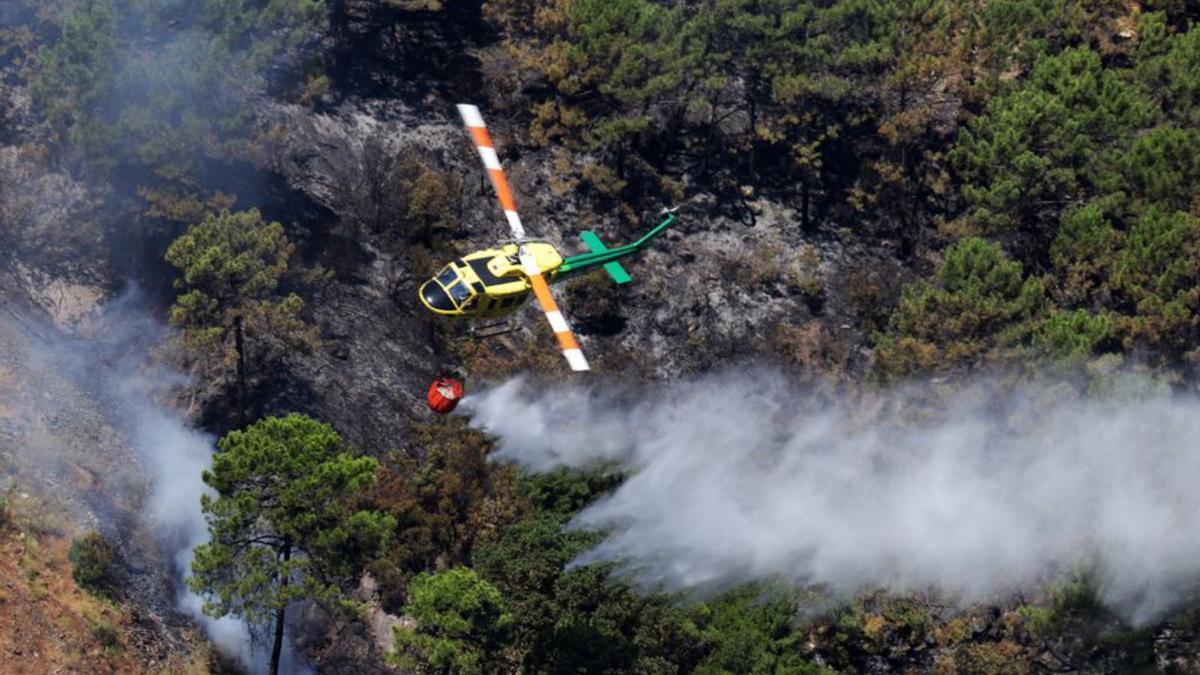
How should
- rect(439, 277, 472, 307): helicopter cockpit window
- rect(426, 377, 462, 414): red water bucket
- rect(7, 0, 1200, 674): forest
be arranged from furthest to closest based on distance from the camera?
1. rect(7, 0, 1200, 674): forest
2. rect(426, 377, 462, 414): red water bucket
3. rect(439, 277, 472, 307): helicopter cockpit window

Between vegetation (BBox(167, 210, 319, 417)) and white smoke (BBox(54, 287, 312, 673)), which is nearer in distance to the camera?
white smoke (BBox(54, 287, 312, 673))

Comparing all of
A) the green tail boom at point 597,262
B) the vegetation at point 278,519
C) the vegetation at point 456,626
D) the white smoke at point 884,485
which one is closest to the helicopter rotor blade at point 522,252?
the green tail boom at point 597,262

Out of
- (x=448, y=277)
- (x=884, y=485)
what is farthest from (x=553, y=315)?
(x=884, y=485)

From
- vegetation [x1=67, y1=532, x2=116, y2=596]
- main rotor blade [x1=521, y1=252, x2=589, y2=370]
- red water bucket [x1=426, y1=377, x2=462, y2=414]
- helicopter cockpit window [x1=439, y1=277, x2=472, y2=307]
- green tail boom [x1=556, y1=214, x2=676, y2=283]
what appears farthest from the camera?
vegetation [x1=67, y1=532, x2=116, y2=596]

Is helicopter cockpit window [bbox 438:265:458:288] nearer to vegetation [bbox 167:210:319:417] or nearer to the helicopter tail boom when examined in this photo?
the helicopter tail boom

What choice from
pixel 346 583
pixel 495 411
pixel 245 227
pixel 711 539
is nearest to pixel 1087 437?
pixel 711 539

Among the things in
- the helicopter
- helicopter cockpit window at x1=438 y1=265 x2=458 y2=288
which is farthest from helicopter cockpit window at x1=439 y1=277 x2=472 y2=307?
helicopter cockpit window at x1=438 y1=265 x2=458 y2=288

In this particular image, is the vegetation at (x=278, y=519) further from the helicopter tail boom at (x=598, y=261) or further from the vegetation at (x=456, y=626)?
the helicopter tail boom at (x=598, y=261)
